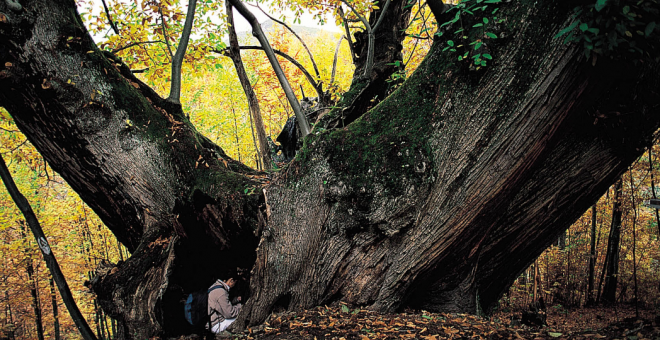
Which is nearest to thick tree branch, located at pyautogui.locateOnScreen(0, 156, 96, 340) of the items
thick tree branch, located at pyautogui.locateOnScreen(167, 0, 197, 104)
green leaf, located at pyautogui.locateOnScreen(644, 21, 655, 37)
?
thick tree branch, located at pyautogui.locateOnScreen(167, 0, 197, 104)

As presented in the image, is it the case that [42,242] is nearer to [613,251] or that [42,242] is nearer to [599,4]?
[599,4]

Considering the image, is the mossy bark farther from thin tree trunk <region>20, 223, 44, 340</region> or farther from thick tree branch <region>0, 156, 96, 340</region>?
thin tree trunk <region>20, 223, 44, 340</region>

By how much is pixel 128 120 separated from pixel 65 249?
14422 millimetres

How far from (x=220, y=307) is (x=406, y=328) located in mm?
2490

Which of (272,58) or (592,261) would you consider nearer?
(272,58)

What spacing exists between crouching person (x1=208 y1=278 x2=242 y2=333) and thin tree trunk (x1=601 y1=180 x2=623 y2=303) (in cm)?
1113

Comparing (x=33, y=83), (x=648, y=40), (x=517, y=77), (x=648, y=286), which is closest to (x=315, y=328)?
(x=517, y=77)

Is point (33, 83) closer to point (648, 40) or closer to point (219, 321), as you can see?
point (219, 321)

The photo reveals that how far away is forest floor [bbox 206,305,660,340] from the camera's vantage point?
2338 mm

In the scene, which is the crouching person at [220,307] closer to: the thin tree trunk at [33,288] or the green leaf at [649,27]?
the green leaf at [649,27]

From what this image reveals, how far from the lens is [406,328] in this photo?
2666mm

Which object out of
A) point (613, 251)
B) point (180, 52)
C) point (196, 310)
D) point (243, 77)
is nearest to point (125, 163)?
point (180, 52)

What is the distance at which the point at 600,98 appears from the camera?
2686mm

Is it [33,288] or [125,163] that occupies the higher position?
[125,163]
